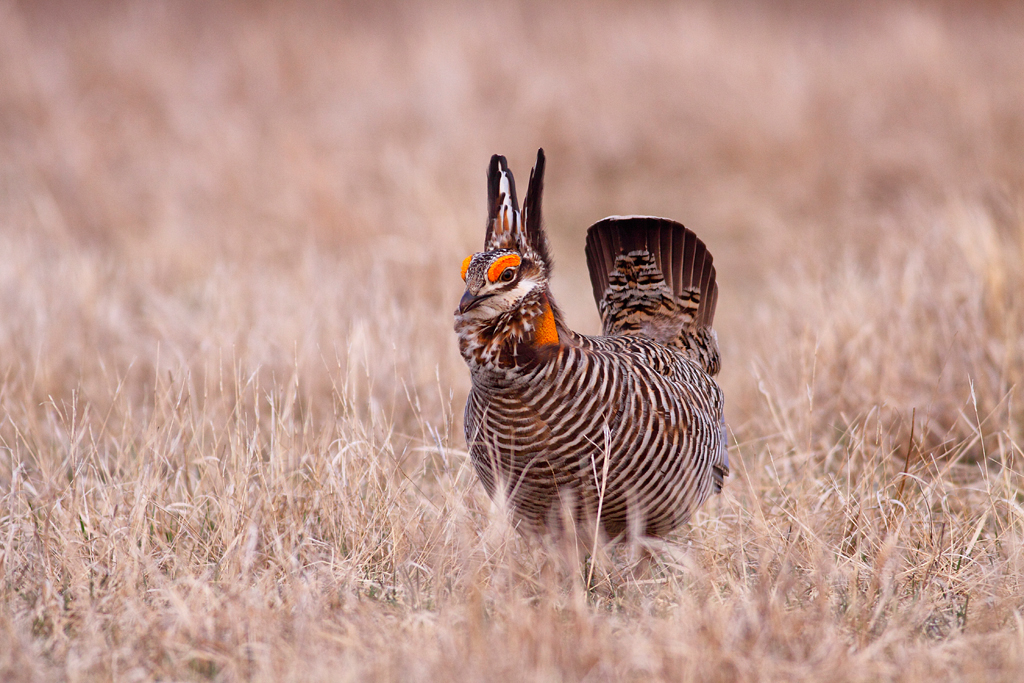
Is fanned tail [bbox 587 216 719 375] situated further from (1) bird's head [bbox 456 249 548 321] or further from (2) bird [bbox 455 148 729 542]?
(1) bird's head [bbox 456 249 548 321]

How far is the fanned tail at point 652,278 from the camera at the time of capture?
3.35m

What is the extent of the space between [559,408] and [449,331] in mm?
2185

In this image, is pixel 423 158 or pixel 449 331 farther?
pixel 423 158

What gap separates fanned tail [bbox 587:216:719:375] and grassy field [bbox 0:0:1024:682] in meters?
0.49

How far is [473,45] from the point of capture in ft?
31.0

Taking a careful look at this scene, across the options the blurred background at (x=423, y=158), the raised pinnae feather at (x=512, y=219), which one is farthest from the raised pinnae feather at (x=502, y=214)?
the blurred background at (x=423, y=158)

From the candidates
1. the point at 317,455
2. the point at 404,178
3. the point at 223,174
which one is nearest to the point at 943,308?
the point at 317,455

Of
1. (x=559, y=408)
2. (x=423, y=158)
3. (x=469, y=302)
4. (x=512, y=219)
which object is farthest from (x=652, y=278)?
(x=423, y=158)

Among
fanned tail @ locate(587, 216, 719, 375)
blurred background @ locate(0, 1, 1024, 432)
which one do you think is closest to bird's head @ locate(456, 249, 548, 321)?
fanned tail @ locate(587, 216, 719, 375)

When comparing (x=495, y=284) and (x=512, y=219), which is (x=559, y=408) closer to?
(x=495, y=284)

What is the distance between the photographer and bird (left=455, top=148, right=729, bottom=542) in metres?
2.41

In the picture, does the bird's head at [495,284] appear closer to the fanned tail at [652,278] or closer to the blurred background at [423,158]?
the fanned tail at [652,278]

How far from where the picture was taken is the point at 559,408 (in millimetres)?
2430

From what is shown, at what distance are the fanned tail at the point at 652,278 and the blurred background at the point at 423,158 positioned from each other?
41.3 inches
